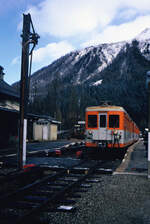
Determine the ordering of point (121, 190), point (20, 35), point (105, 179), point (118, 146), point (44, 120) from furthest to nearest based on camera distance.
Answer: point (44, 120) < point (118, 146) < point (20, 35) < point (105, 179) < point (121, 190)

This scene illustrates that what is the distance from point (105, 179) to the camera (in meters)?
8.81

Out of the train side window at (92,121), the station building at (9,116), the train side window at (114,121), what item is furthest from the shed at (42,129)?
the train side window at (114,121)

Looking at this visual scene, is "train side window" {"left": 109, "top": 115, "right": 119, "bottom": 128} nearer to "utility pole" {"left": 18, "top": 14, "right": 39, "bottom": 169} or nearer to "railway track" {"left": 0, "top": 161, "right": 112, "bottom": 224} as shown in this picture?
"utility pole" {"left": 18, "top": 14, "right": 39, "bottom": 169}

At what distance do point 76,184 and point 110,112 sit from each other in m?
8.78

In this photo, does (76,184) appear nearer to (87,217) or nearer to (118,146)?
(87,217)

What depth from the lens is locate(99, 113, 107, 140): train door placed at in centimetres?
1556

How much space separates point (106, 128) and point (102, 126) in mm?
252

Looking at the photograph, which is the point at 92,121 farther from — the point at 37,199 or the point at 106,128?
the point at 37,199

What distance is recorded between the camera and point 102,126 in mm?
15742

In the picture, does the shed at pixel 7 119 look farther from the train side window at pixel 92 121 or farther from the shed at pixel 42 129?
the train side window at pixel 92 121

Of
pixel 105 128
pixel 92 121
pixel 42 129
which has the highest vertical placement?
pixel 92 121

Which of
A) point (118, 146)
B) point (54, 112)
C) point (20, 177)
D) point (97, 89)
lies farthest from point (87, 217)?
point (97, 89)

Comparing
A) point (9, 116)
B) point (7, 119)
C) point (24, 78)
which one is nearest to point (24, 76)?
point (24, 78)

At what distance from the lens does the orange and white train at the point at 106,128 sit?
15406mm
